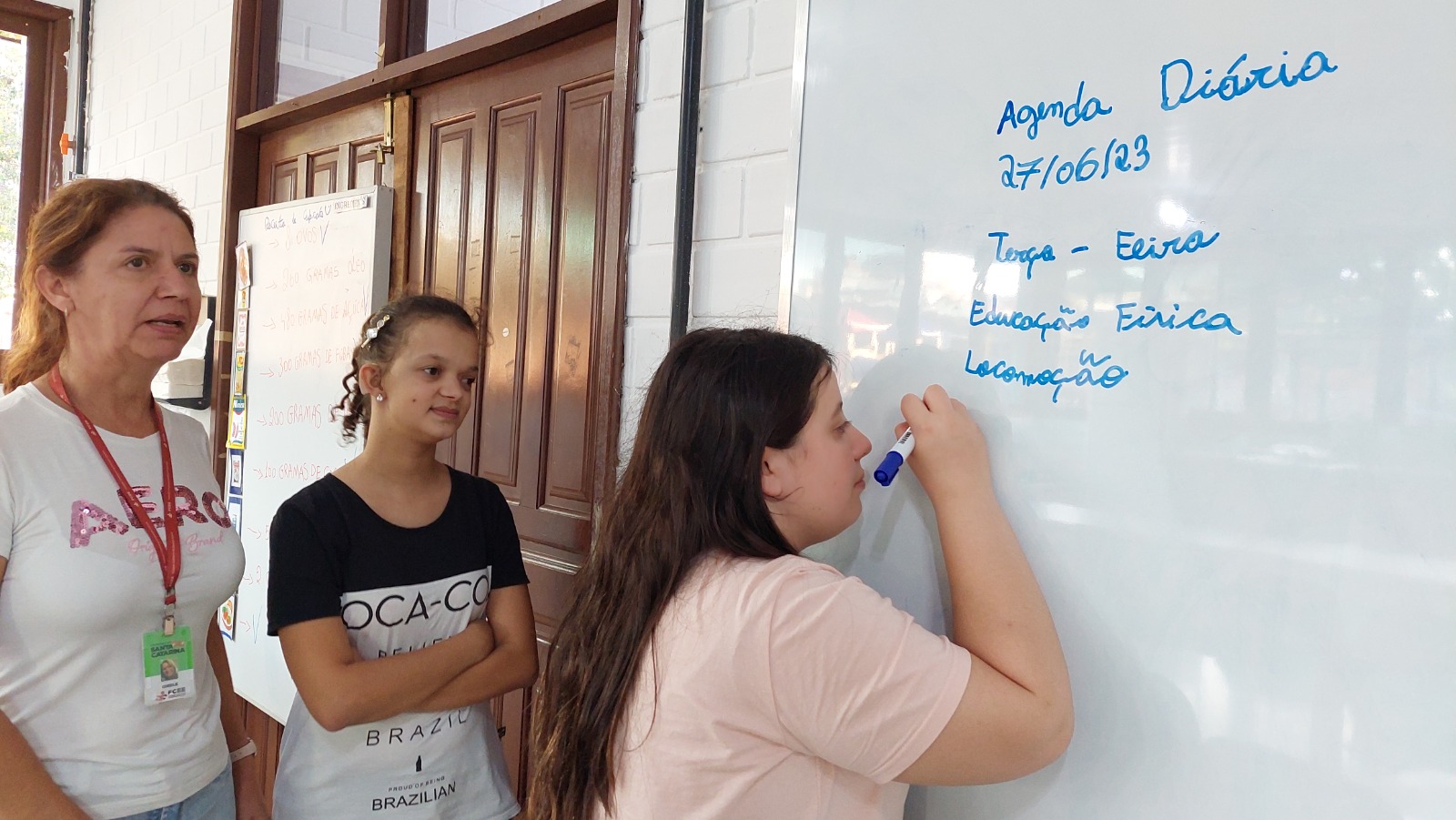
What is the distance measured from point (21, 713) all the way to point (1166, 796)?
1.22m

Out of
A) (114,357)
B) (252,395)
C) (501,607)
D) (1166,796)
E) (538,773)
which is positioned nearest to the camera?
(1166,796)

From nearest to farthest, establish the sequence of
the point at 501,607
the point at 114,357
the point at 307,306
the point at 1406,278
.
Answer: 1. the point at 1406,278
2. the point at 114,357
3. the point at 501,607
4. the point at 307,306

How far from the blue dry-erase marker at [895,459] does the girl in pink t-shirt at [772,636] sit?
1cm

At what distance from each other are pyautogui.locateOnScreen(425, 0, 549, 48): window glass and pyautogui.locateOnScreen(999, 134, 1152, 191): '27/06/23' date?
1320 mm

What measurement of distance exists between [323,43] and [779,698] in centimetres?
242

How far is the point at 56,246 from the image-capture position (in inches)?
46.3

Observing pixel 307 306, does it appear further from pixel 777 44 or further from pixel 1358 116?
pixel 1358 116

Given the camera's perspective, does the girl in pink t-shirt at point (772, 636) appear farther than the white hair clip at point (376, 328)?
No

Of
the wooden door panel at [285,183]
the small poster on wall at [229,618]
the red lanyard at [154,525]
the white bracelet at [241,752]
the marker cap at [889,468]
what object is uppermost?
the wooden door panel at [285,183]

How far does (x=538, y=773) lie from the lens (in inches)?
37.6

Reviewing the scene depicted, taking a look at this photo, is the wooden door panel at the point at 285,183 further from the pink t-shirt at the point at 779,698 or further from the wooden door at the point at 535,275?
the pink t-shirt at the point at 779,698

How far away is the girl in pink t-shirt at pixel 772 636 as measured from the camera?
74 centimetres

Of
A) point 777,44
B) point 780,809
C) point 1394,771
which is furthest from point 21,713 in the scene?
point 1394,771

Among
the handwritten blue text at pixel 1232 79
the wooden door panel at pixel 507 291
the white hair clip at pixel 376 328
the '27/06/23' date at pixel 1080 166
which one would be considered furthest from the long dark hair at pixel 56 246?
the handwritten blue text at pixel 1232 79
